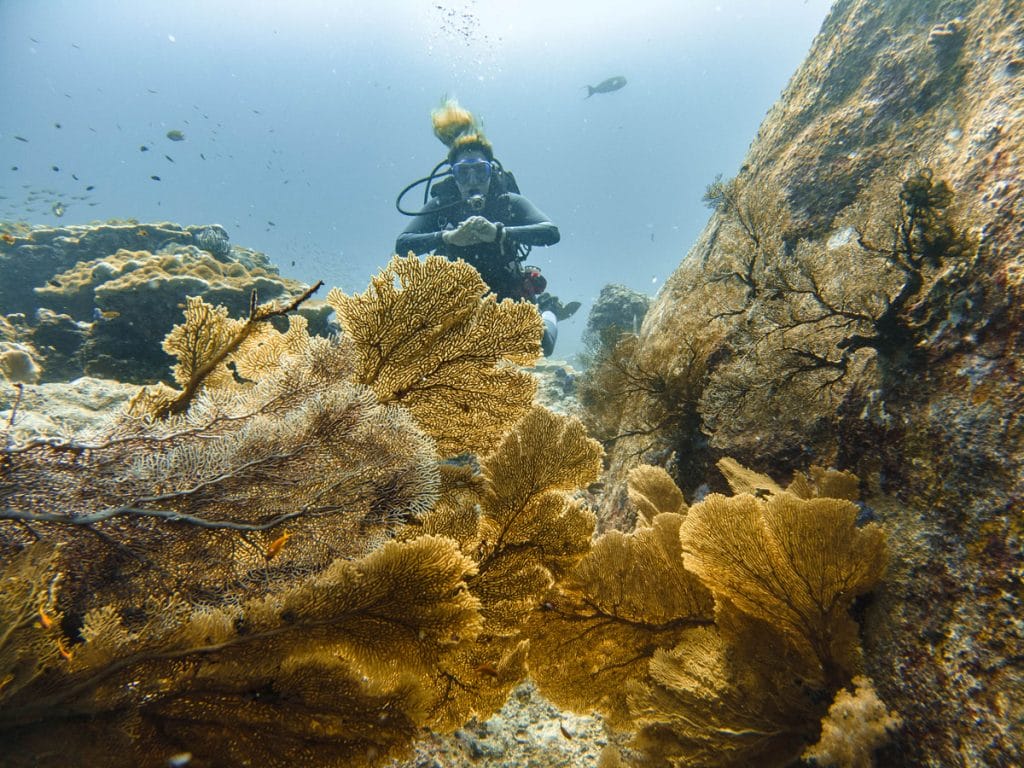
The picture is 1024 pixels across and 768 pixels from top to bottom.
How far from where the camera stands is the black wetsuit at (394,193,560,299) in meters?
8.09

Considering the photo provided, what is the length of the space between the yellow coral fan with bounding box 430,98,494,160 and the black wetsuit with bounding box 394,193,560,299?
1.26 meters

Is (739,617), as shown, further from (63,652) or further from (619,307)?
(619,307)

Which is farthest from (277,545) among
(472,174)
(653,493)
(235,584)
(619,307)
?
(619,307)

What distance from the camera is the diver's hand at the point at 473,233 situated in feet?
23.6

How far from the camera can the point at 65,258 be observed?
11062 mm

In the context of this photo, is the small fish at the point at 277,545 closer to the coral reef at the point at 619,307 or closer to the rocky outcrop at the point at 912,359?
the rocky outcrop at the point at 912,359

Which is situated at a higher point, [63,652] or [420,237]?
[420,237]

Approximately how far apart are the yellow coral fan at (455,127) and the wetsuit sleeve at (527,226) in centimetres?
147

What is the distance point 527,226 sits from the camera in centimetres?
927

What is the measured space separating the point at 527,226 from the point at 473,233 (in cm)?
242

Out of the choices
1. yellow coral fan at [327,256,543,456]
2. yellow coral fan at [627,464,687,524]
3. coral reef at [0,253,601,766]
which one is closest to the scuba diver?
yellow coral fan at [627,464,687,524]

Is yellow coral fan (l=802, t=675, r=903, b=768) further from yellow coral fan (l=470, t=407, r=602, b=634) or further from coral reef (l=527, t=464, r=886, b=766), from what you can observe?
yellow coral fan (l=470, t=407, r=602, b=634)

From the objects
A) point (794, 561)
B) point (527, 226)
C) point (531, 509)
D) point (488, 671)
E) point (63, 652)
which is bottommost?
point (488, 671)

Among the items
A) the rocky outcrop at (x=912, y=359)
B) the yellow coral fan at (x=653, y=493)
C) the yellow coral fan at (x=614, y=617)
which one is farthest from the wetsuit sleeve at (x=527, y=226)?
the yellow coral fan at (x=614, y=617)
